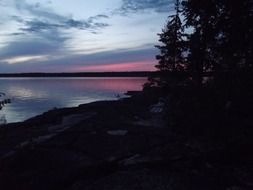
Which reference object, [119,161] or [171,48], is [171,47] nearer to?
[171,48]

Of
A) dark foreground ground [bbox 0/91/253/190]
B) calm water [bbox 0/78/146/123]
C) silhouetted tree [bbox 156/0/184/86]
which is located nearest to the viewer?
dark foreground ground [bbox 0/91/253/190]

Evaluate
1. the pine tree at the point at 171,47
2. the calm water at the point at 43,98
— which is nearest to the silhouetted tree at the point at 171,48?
the pine tree at the point at 171,47

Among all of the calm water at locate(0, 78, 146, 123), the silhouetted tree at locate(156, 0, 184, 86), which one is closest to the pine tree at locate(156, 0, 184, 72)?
the silhouetted tree at locate(156, 0, 184, 86)

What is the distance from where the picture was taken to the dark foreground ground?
7.16 m

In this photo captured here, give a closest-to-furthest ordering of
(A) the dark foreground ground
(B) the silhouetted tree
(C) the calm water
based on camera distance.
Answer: (A) the dark foreground ground, (B) the silhouetted tree, (C) the calm water

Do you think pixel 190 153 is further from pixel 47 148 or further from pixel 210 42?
pixel 210 42

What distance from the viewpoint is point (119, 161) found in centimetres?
841

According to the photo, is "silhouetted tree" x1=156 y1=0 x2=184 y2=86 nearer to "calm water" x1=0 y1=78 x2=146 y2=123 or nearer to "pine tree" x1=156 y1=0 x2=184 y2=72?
"pine tree" x1=156 y1=0 x2=184 y2=72

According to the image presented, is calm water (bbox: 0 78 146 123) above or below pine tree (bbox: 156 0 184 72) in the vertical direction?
below

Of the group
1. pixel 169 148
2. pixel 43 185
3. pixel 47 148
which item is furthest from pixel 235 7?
pixel 43 185

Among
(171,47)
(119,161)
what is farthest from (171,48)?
(119,161)

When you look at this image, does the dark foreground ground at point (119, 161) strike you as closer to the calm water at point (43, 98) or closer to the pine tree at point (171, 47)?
the calm water at point (43, 98)

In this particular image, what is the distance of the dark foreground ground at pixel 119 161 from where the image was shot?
716cm

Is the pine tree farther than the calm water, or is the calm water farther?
the calm water
